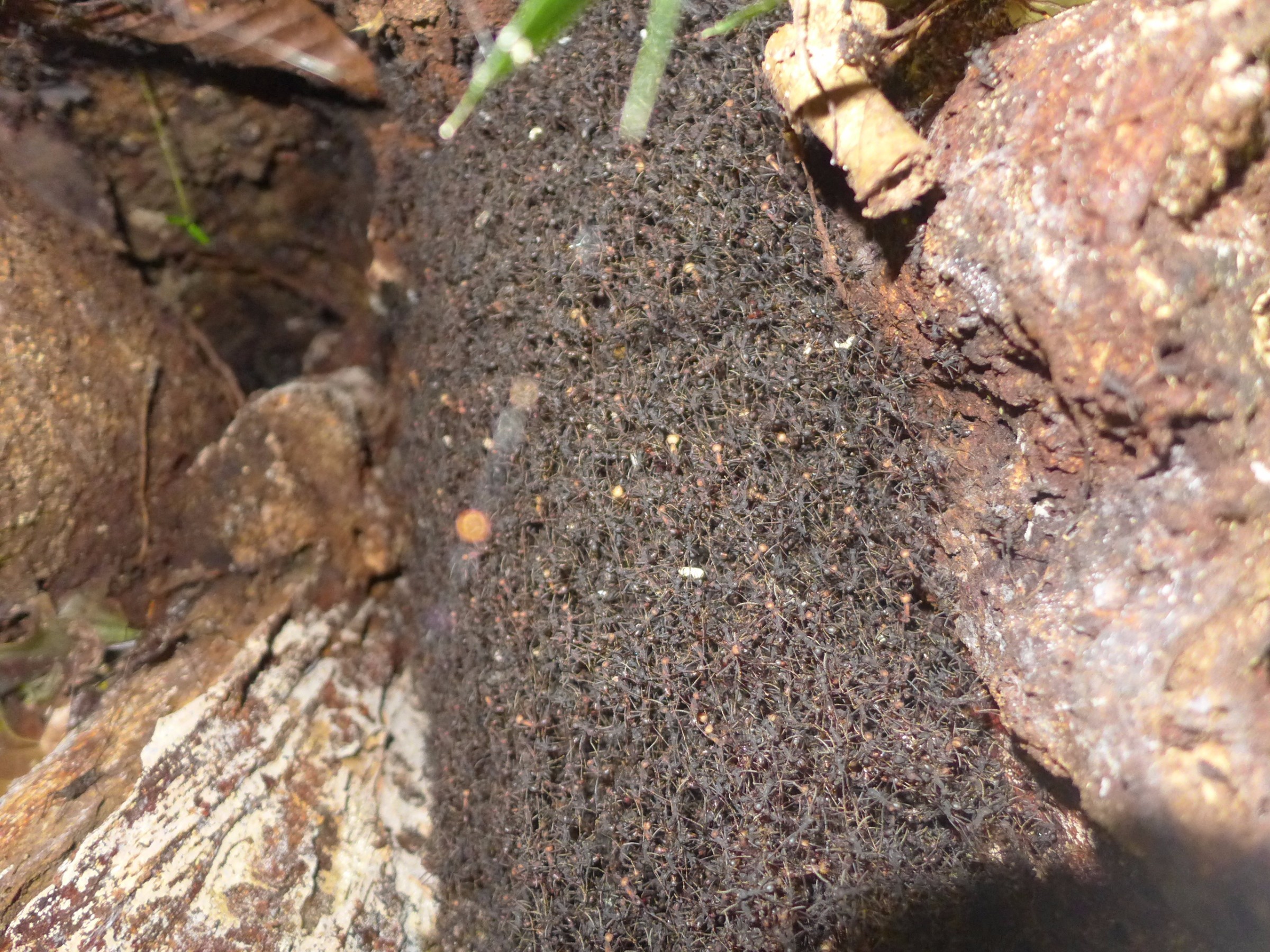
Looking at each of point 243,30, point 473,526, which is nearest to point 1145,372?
point 473,526

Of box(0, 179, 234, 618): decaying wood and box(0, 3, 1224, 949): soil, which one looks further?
box(0, 179, 234, 618): decaying wood

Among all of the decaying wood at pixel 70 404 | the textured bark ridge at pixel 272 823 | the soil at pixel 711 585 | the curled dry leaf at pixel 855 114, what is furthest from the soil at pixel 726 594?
the decaying wood at pixel 70 404

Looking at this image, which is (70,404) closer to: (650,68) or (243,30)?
(243,30)

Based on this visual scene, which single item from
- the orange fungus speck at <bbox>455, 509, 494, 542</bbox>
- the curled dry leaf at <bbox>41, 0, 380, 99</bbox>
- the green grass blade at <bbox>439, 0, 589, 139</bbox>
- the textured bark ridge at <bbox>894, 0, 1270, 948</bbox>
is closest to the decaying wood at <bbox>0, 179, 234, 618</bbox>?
the curled dry leaf at <bbox>41, 0, 380, 99</bbox>

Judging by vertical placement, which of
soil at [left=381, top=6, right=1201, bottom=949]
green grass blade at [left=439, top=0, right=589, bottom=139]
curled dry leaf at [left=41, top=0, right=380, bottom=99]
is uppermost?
curled dry leaf at [left=41, top=0, right=380, bottom=99]

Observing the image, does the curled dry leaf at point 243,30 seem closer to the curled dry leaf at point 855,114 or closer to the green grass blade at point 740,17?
the green grass blade at point 740,17

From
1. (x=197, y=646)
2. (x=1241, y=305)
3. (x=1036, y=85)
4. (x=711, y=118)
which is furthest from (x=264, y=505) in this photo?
(x=1241, y=305)

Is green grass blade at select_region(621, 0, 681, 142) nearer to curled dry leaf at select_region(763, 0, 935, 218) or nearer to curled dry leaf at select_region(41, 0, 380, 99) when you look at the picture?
curled dry leaf at select_region(763, 0, 935, 218)
